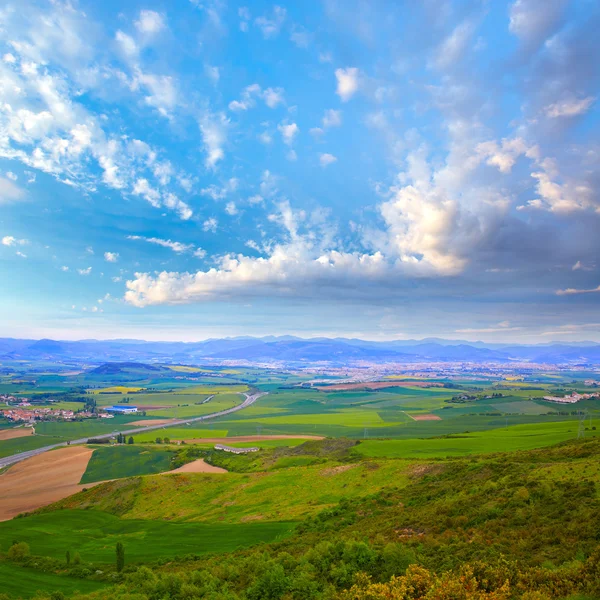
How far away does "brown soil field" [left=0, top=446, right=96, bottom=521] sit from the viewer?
3021 inches

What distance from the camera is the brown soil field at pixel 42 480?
252ft

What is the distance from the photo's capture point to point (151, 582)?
22.5 m

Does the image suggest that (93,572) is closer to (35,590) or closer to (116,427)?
(35,590)

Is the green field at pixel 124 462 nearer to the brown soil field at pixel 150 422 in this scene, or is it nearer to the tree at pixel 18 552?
the tree at pixel 18 552

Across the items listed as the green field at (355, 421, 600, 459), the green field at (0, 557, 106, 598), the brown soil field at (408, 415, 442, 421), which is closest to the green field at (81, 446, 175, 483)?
the green field at (355, 421, 600, 459)

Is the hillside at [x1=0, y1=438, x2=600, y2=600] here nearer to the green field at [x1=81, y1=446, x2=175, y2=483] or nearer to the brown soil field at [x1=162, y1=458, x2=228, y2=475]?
the brown soil field at [x1=162, y1=458, x2=228, y2=475]

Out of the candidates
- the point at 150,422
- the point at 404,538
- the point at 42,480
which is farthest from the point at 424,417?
the point at 404,538

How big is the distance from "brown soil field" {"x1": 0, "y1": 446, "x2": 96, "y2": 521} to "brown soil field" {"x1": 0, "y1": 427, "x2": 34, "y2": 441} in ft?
147

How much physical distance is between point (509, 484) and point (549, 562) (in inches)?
594

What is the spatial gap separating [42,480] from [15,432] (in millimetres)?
78985

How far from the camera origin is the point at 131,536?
4538 centimetres

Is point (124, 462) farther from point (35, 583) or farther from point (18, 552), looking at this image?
point (35, 583)

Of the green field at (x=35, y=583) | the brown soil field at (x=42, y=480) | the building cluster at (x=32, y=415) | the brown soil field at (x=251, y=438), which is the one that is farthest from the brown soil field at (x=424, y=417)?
the building cluster at (x=32, y=415)

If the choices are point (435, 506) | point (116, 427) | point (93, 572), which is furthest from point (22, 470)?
point (435, 506)
